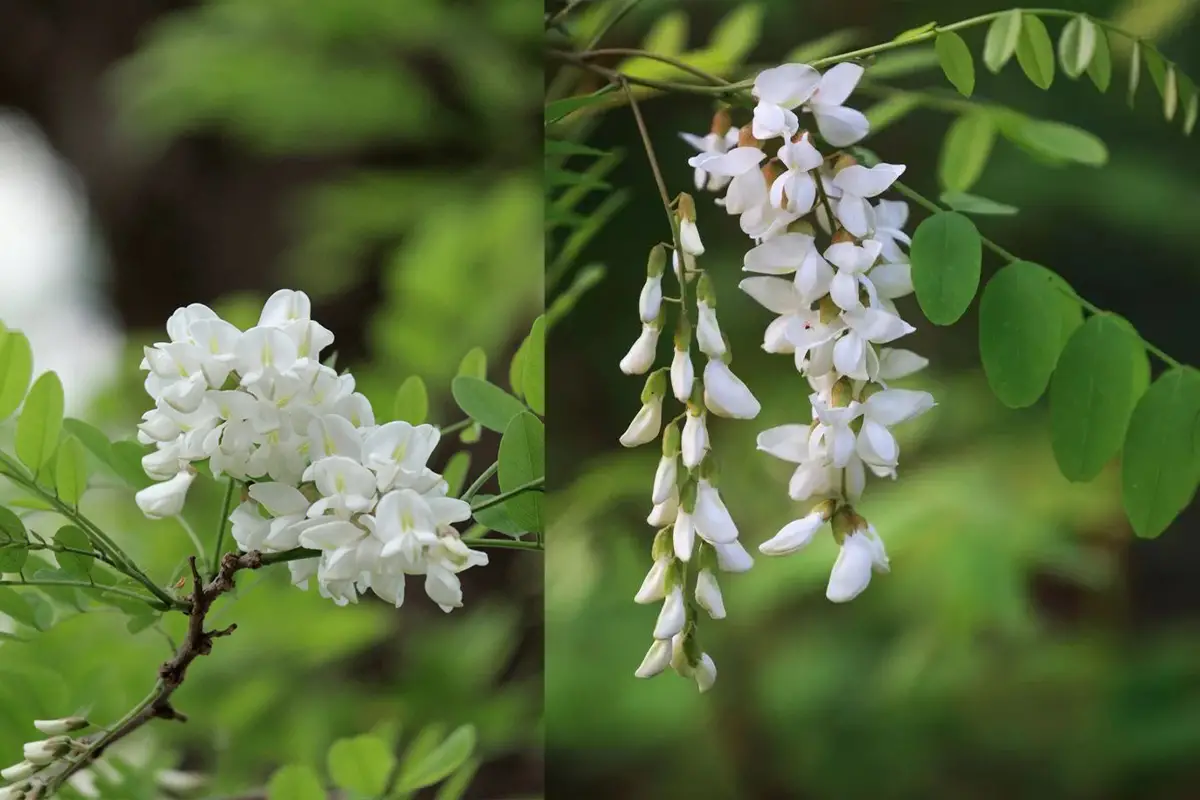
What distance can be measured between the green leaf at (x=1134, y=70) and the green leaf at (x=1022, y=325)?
102mm

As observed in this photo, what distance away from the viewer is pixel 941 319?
19.0 inches

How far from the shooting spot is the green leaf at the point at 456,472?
54cm

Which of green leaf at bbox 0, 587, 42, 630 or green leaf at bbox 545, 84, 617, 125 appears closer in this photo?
green leaf at bbox 0, 587, 42, 630

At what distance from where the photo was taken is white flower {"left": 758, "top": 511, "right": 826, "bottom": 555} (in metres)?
0.48

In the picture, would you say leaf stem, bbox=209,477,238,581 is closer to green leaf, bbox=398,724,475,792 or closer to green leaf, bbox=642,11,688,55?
green leaf, bbox=398,724,475,792

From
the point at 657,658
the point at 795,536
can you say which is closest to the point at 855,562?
the point at 795,536

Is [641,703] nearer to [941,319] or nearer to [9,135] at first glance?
[941,319]

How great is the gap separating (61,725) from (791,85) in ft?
1.32

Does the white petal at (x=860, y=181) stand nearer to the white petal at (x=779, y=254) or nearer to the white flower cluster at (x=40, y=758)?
the white petal at (x=779, y=254)

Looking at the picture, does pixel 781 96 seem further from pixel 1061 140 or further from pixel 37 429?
pixel 37 429

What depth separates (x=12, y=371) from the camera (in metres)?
0.48

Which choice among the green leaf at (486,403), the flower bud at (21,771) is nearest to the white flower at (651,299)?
the green leaf at (486,403)

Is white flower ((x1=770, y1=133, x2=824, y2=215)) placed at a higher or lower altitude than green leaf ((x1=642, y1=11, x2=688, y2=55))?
lower

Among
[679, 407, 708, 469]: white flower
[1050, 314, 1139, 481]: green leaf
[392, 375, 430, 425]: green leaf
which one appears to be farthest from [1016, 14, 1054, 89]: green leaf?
[392, 375, 430, 425]: green leaf
